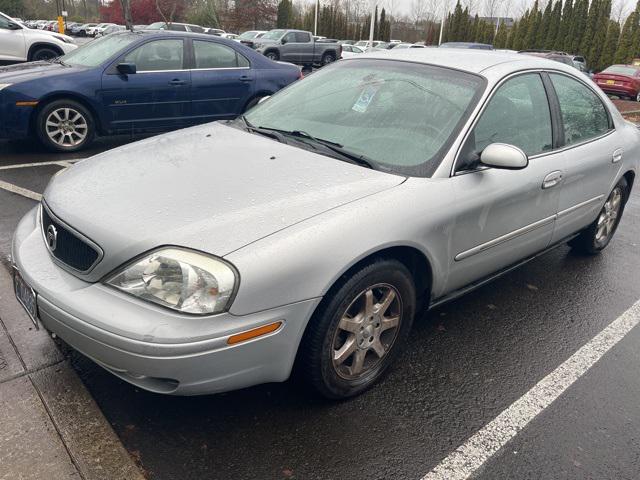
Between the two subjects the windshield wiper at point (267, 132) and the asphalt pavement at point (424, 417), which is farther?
the windshield wiper at point (267, 132)

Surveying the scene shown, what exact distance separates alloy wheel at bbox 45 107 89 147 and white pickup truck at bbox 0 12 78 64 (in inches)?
252

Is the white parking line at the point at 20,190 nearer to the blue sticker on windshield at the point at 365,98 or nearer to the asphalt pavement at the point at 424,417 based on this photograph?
the asphalt pavement at the point at 424,417

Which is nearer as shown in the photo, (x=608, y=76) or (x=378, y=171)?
(x=378, y=171)

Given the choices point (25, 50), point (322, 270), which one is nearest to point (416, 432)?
point (322, 270)

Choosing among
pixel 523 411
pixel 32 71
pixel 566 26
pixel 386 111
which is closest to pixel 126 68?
pixel 32 71

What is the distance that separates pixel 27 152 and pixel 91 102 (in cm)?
98

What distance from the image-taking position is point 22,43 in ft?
37.6

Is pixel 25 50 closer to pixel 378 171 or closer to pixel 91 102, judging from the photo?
pixel 91 102

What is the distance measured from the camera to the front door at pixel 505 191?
2.88 meters

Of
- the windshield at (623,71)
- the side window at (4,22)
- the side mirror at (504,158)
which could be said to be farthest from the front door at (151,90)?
the windshield at (623,71)

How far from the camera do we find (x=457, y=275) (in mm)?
2963

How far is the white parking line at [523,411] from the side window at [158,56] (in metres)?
5.84

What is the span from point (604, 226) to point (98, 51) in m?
6.10

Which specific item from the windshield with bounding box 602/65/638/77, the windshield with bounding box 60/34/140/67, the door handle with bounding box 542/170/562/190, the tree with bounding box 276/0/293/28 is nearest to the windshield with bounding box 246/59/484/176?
the door handle with bounding box 542/170/562/190
